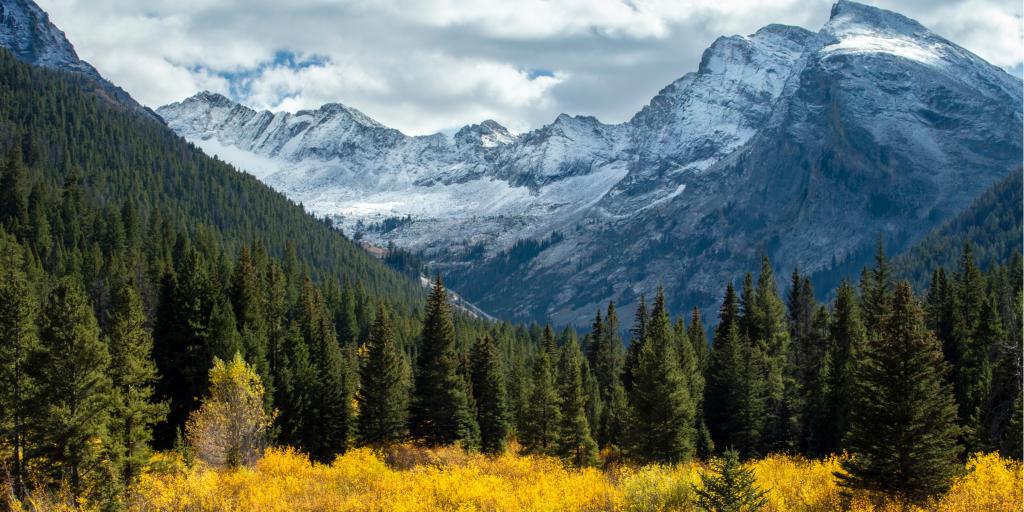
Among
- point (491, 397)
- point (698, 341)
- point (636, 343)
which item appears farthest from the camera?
point (698, 341)

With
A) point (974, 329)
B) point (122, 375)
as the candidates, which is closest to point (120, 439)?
point (122, 375)

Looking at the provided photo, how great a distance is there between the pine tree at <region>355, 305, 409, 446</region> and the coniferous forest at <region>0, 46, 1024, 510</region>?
153 mm

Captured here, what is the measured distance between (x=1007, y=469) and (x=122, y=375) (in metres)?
38.2

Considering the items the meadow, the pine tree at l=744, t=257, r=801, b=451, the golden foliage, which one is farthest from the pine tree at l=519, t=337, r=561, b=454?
the meadow

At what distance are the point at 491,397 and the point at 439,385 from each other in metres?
8.02

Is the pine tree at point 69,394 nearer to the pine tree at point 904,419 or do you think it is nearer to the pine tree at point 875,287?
the pine tree at point 904,419

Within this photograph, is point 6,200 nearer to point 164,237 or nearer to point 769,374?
point 164,237

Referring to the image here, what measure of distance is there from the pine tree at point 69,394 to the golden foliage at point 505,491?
2877mm

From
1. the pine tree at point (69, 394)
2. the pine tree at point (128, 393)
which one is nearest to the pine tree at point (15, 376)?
the pine tree at point (69, 394)

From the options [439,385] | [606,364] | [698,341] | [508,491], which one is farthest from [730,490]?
[606,364]

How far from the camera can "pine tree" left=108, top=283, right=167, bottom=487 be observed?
35.6m

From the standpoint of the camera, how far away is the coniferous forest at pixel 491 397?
29266 mm

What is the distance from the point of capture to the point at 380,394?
181ft

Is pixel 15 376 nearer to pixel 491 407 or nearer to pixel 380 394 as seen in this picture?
pixel 380 394
